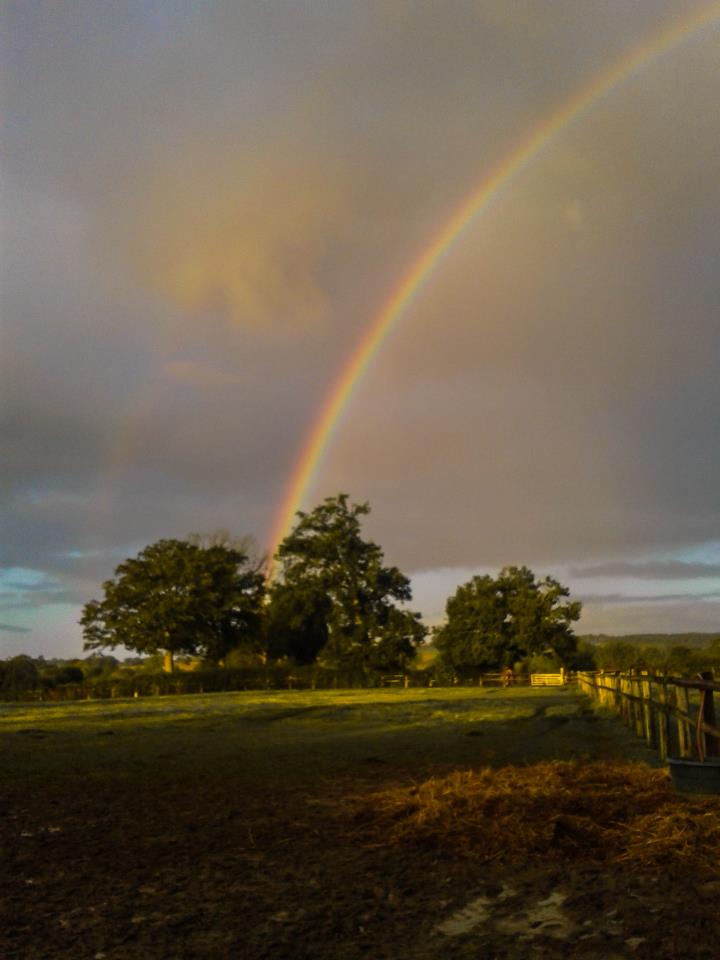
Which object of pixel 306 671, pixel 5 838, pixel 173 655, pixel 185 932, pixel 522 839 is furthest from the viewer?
pixel 173 655

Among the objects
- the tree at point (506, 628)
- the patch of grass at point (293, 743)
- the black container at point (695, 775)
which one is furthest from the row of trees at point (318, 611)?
the black container at point (695, 775)

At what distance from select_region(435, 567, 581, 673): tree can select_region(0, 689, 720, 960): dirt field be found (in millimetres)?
70278

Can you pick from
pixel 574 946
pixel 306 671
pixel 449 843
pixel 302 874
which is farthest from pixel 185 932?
pixel 306 671

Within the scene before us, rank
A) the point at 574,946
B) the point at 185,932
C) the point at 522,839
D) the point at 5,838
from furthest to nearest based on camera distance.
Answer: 1. the point at 5,838
2. the point at 522,839
3. the point at 185,932
4. the point at 574,946

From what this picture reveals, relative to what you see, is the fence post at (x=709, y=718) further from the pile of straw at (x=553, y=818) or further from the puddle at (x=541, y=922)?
the puddle at (x=541, y=922)

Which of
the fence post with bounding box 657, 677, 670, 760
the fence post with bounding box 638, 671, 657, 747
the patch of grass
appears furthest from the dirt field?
the fence post with bounding box 638, 671, 657, 747

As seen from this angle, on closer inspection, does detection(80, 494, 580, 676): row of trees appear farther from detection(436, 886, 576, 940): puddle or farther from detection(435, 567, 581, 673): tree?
detection(436, 886, 576, 940): puddle

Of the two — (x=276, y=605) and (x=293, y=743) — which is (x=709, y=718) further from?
(x=276, y=605)

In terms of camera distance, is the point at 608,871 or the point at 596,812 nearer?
the point at 608,871

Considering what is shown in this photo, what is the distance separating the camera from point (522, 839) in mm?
8641

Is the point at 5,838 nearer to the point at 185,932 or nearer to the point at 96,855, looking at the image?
the point at 96,855

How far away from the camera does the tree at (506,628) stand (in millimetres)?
84500

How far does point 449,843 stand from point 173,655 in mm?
80425

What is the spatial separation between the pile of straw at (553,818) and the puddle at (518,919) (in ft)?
4.44
